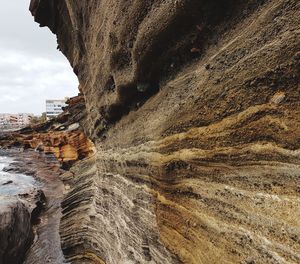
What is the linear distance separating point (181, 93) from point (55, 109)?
102324mm

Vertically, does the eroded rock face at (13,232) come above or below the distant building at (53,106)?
below

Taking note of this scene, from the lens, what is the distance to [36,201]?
34.8 ft

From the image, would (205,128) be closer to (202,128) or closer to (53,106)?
(202,128)

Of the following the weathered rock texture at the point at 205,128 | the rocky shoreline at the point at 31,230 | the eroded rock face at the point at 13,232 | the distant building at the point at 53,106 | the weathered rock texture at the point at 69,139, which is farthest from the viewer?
the distant building at the point at 53,106

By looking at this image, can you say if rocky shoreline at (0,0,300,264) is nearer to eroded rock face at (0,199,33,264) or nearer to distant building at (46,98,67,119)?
eroded rock face at (0,199,33,264)

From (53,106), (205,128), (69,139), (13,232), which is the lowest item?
(13,232)

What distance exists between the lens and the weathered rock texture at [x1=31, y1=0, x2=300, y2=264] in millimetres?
1757

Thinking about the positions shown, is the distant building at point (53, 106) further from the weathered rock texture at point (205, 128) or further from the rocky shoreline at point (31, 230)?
the weathered rock texture at point (205, 128)

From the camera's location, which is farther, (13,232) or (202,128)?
(13,232)

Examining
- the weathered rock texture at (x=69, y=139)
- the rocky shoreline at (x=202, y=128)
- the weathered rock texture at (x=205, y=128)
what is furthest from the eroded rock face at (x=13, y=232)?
the weathered rock texture at (x=69, y=139)

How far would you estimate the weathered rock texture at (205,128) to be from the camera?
1757mm

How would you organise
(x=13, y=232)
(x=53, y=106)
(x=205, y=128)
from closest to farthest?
(x=205, y=128) → (x=13, y=232) → (x=53, y=106)

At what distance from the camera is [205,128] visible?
7.88ft

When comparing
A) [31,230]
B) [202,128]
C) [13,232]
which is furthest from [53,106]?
[202,128]
